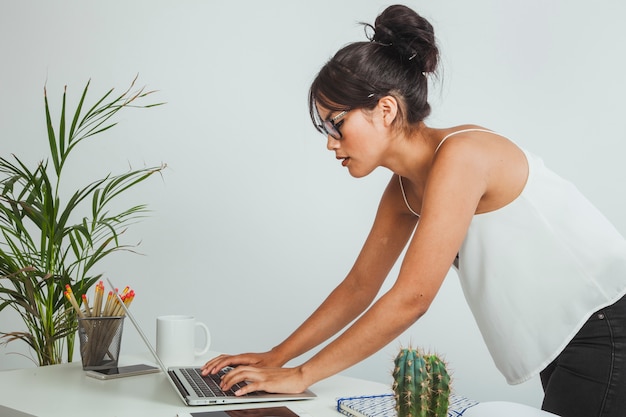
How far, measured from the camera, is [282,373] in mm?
1549

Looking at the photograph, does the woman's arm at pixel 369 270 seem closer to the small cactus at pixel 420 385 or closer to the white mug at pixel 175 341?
the white mug at pixel 175 341

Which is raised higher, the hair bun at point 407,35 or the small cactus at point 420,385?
the hair bun at point 407,35

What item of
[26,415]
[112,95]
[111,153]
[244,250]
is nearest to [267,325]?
[244,250]

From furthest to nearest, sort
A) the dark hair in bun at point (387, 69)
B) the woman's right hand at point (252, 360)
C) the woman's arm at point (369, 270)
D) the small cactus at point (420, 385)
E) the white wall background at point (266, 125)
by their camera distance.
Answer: the white wall background at point (266, 125) → the woman's arm at point (369, 270) → the woman's right hand at point (252, 360) → the dark hair in bun at point (387, 69) → the small cactus at point (420, 385)

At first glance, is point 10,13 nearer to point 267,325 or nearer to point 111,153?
point 111,153

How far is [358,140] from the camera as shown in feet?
5.36

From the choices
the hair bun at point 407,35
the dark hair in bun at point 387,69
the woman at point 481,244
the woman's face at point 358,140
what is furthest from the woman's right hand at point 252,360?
the hair bun at point 407,35

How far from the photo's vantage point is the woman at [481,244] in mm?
1420

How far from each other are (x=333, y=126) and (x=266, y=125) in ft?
6.09

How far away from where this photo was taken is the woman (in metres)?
1.42

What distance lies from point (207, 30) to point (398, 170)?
2.03 meters

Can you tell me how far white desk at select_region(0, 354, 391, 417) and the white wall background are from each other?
1.63m

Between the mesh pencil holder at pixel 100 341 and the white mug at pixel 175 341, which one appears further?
the white mug at pixel 175 341

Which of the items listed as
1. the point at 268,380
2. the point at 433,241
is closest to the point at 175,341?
the point at 268,380
